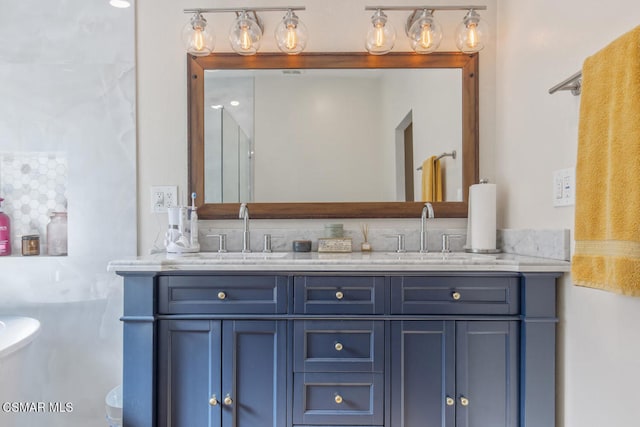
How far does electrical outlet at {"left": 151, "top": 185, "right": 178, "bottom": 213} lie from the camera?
170 centimetres

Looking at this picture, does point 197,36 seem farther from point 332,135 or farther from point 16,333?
point 16,333

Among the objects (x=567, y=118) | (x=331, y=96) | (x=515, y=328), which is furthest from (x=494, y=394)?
(x=331, y=96)

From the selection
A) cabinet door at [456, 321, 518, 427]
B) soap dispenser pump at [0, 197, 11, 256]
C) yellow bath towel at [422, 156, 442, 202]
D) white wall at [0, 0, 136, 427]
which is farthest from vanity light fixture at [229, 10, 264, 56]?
cabinet door at [456, 321, 518, 427]

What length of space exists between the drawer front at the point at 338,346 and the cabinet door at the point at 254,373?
2.6 inches

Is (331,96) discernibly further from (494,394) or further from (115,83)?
(494,394)

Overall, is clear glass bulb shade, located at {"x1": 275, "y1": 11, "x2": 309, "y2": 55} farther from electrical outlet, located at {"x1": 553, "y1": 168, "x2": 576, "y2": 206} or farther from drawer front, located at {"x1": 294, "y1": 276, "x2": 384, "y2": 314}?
electrical outlet, located at {"x1": 553, "y1": 168, "x2": 576, "y2": 206}

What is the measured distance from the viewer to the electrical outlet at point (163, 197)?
5.59 ft

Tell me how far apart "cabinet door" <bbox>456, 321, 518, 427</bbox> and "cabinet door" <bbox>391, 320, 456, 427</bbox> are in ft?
0.11

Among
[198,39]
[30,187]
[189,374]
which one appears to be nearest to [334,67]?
[198,39]

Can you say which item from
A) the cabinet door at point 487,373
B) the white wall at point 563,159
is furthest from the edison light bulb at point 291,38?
the cabinet door at point 487,373

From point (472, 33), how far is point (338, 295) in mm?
1318

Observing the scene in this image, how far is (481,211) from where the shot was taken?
1.55 metres

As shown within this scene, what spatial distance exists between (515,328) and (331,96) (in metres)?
1.25

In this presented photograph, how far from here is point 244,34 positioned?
162cm
